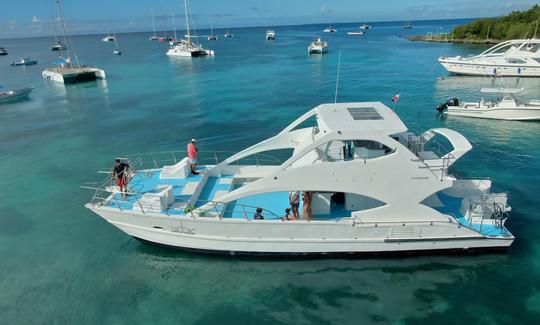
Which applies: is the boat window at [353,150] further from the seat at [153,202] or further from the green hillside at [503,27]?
the green hillside at [503,27]

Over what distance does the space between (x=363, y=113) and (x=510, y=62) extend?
38.7 m

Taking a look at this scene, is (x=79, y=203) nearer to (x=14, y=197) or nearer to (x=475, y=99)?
(x=14, y=197)

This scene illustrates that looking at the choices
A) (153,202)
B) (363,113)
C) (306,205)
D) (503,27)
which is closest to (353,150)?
(363,113)

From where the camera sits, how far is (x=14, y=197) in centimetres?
1590

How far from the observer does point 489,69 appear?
134 feet

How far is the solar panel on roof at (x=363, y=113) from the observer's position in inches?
427

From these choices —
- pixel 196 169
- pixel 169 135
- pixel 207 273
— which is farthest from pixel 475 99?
pixel 207 273

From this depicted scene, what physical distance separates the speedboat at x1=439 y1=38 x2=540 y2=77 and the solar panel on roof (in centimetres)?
3438

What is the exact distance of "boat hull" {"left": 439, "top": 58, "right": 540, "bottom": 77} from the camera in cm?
3972

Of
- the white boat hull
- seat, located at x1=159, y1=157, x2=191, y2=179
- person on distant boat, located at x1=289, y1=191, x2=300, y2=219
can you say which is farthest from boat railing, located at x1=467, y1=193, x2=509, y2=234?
seat, located at x1=159, y1=157, x2=191, y2=179

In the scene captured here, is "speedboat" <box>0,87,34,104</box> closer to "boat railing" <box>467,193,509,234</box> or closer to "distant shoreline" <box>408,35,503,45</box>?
"boat railing" <box>467,193,509,234</box>

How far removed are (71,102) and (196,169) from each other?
29377 millimetres

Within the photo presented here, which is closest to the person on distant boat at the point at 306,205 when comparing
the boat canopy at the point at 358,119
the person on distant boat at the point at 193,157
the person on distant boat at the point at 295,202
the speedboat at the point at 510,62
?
the person on distant boat at the point at 295,202

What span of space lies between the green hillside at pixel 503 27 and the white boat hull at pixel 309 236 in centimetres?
7271
